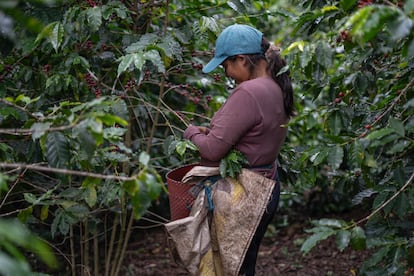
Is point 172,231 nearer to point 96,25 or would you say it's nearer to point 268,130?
point 268,130

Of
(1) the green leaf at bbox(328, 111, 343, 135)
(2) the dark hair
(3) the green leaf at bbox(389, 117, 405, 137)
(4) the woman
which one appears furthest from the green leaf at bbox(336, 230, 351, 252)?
(2) the dark hair

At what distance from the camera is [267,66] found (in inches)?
99.1

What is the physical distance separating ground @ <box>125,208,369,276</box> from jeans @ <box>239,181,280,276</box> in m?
1.37

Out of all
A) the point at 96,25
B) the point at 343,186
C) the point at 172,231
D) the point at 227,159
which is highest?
the point at 96,25

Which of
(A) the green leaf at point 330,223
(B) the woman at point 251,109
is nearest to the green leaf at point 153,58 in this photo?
(B) the woman at point 251,109

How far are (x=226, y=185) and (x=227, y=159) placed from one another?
14 centimetres

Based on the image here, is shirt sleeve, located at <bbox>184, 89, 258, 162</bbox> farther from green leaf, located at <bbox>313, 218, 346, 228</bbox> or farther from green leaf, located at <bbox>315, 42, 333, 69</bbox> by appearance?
green leaf, located at <bbox>313, 218, 346, 228</bbox>

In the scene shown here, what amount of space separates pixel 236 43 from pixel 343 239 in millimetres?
987

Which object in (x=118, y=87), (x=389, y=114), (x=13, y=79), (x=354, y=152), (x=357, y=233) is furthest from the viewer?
(x=118, y=87)

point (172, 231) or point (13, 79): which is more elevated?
point (13, 79)

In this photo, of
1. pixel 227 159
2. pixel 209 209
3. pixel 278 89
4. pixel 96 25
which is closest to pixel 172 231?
pixel 209 209

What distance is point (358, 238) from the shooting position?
189cm

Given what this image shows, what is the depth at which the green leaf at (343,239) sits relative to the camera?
184 centimetres

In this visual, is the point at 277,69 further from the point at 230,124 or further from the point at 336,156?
the point at 336,156
